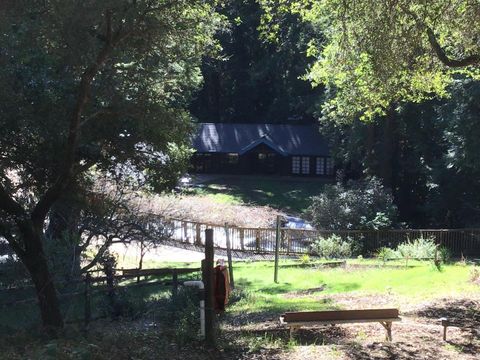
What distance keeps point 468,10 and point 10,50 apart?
8912 mm

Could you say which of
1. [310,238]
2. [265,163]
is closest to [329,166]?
[265,163]

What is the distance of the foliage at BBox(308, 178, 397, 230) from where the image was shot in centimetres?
3134

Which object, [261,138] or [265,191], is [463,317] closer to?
[265,191]

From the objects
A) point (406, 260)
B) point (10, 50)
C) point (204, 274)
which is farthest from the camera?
point (406, 260)

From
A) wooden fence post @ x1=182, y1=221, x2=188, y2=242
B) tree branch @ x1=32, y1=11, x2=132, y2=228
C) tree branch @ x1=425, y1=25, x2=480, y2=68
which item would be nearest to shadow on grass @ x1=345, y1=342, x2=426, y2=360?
tree branch @ x1=32, y1=11, x2=132, y2=228

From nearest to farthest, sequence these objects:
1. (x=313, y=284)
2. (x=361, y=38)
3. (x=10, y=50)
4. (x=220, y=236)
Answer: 1. (x=10, y=50)
2. (x=361, y=38)
3. (x=313, y=284)
4. (x=220, y=236)

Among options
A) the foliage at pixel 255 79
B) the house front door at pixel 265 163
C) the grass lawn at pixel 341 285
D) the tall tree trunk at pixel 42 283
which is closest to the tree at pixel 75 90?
the tall tree trunk at pixel 42 283

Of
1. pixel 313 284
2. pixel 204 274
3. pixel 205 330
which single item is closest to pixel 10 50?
pixel 204 274

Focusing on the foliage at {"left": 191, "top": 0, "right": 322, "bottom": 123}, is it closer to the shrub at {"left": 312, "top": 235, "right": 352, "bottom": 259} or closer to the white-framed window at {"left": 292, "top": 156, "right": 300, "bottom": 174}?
the white-framed window at {"left": 292, "top": 156, "right": 300, "bottom": 174}

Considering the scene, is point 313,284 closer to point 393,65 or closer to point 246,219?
point 393,65

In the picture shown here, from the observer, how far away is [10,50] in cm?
920

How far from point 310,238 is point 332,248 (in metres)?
1.84

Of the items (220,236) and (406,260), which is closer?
(406,260)

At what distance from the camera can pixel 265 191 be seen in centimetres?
5375
